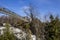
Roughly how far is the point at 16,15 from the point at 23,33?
3146 millimetres

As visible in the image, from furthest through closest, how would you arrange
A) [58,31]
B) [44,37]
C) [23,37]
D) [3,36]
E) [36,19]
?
[36,19], [44,37], [58,31], [23,37], [3,36]

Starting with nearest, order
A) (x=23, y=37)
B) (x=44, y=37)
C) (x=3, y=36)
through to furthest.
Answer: (x=3, y=36) → (x=23, y=37) → (x=44, y=37)

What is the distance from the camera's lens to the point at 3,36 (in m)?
8.91

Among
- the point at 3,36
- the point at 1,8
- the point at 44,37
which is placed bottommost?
the point at 44,37

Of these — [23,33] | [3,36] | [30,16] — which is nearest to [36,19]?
[30,16]

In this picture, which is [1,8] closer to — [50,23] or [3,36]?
[3,36]

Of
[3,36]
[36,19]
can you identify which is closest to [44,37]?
[36,19]

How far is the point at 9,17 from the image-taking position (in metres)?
12.9

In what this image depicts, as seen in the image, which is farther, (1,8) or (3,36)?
(1,8)

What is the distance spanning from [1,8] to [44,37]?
4.27m

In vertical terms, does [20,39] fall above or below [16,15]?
below

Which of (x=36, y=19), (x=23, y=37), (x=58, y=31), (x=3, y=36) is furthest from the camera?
(x=36, y=19)

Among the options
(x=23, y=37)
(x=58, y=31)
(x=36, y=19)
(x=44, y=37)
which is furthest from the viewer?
(x=36, y=19)

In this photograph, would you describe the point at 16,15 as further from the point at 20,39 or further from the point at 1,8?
the point at 20,39
